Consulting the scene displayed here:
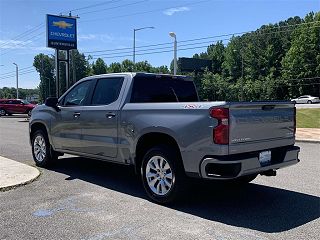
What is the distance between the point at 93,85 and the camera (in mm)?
7695

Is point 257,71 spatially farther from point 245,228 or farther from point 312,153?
point 245,228

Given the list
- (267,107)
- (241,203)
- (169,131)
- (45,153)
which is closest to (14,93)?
(45,153)

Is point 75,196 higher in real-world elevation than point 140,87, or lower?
lower

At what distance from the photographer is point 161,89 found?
7.26m

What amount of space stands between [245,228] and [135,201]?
188cm

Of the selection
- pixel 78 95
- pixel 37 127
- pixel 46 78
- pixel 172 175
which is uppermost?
pixel 46 78

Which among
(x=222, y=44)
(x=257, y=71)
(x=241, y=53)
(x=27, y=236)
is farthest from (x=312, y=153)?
(x=222, y=44)

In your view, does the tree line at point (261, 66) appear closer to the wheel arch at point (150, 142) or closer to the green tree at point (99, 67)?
the green tree at point (99, 67)

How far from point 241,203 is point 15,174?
4517 mm

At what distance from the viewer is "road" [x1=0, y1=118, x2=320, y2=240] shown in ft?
16.2

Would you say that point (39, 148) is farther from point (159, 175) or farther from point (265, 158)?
point (265, 158)

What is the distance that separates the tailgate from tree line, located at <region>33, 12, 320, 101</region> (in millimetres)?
54497

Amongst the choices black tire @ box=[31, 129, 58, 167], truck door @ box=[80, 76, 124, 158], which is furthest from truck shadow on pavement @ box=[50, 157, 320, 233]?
black tire @ box=[31, 129, 58, 167]

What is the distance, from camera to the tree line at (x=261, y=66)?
80.2 meters
